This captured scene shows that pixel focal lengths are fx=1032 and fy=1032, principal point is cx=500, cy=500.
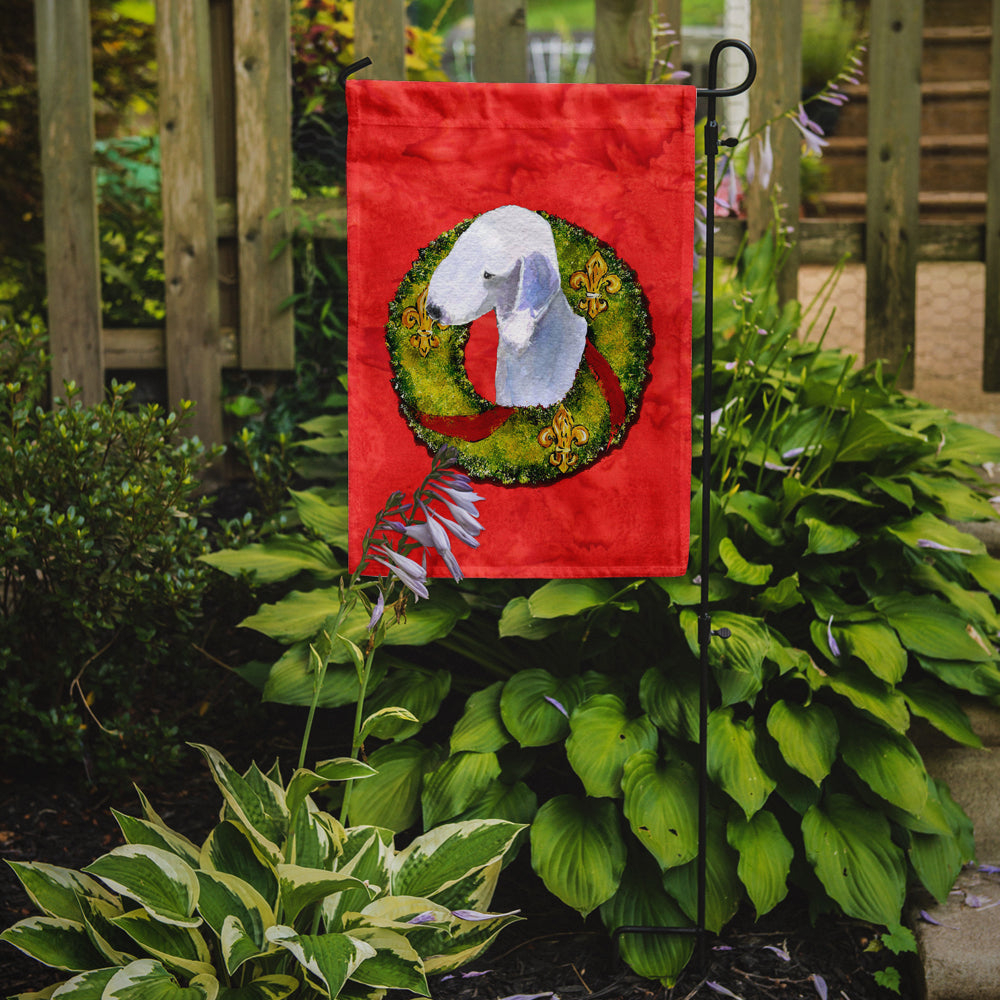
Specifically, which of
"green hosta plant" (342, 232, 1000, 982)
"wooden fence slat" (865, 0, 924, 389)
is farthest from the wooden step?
"green hosta plant" (342, 232, 1000, 982)

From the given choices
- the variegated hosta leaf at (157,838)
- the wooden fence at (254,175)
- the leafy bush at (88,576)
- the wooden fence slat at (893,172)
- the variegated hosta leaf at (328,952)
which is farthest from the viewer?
the wooden fence slat at (893,172)

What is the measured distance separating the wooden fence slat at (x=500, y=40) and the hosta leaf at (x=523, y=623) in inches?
73.7

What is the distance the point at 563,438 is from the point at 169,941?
1061 mm

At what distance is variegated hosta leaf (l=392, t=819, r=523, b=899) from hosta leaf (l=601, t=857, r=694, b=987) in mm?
317

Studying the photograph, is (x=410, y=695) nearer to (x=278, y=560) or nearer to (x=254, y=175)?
(x=278, y=560)

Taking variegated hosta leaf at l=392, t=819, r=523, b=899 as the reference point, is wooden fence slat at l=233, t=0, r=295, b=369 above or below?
above

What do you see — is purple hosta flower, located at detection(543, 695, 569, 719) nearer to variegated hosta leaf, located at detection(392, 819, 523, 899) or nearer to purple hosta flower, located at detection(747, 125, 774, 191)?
variegated hosta leaf, located at detection(392, 819, 523, 899)

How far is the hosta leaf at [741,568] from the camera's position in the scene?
2.15 metres

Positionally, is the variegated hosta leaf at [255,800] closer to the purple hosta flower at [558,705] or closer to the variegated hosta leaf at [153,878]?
the variegated hosta leaf at [153,878]

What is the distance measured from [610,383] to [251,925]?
109 cm

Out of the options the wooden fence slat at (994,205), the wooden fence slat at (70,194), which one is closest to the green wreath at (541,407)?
the wooden fence slat at (70,194)

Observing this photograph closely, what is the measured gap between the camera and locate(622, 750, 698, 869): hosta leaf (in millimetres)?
1896

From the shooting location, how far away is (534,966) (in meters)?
1.98

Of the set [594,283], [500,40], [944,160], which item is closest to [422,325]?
[594,283]
